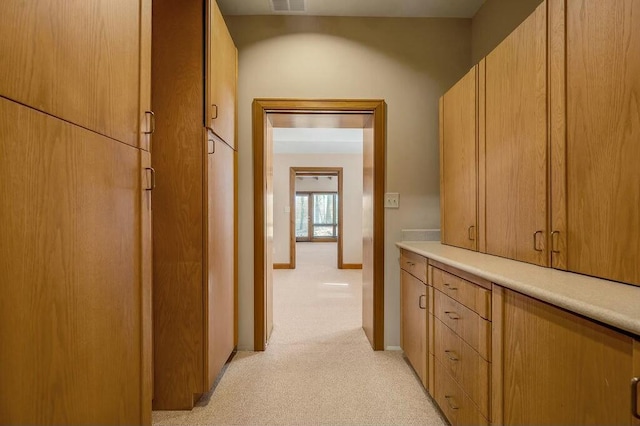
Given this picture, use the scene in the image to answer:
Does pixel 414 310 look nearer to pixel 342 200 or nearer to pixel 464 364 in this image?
pixel 464 364

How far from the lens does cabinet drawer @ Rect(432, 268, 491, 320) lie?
1.33 m

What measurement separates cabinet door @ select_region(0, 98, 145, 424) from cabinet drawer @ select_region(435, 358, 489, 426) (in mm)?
1312

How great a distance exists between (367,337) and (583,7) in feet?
8.26

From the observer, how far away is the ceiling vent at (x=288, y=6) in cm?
247

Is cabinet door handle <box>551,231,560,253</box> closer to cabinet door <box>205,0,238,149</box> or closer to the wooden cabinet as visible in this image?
the wooden cabinet

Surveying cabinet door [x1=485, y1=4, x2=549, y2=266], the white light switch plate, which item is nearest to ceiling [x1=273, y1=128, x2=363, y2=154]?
the white light switch plate

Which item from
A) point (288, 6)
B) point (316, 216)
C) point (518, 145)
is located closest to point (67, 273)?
point (518, 145)

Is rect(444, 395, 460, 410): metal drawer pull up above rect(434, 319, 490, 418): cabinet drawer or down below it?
below

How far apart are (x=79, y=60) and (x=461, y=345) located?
1752mm

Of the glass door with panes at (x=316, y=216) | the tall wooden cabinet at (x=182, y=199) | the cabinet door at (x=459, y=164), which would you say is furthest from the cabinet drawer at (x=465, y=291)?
the glass door with panes at (x=316, y=216)

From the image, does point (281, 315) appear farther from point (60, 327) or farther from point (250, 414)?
point (60, 327)

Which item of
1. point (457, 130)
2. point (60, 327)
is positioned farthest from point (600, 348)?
point (457, 130)

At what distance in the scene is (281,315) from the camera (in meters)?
3.53

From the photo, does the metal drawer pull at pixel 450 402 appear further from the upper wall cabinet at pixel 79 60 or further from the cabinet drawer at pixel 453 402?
the upper wall cabinet at pixel 79 60
